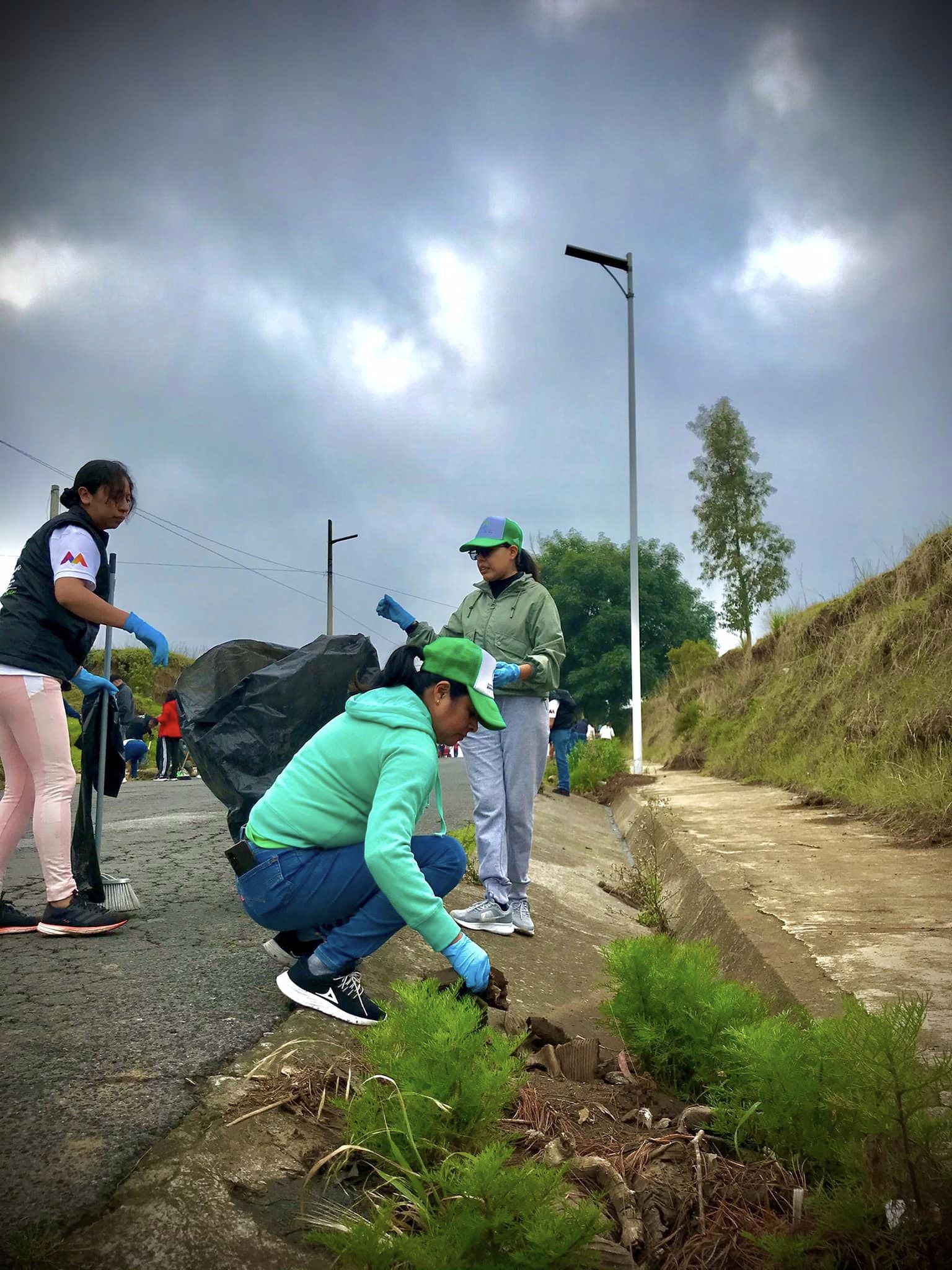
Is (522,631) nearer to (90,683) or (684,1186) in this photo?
(90,683)

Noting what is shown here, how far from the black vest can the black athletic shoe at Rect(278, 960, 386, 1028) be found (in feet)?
5.76

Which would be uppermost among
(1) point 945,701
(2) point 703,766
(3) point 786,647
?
(3) point 786,647

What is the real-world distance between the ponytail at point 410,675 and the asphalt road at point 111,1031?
1.07 meters

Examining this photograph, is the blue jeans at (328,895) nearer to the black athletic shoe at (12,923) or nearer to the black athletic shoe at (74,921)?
the black athletic shoe at (74,921)

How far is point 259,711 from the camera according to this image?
4.08 m

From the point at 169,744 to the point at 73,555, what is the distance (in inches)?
539

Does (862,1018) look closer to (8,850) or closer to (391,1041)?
(391,1041)

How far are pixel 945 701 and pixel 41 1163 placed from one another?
7347 mm

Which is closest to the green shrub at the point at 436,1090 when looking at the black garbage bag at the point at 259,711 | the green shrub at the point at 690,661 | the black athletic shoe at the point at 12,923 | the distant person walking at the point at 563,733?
the black garbage bag at the point at 259,711

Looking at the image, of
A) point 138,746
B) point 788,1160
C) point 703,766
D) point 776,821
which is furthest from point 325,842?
point 703,766

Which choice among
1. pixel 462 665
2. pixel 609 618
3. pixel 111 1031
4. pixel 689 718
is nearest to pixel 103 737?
pixel 111 1031

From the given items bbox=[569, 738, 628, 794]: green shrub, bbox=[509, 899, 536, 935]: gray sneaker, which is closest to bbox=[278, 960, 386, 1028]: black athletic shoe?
bbox=[509, 899, 536, 935]: gray sneaker

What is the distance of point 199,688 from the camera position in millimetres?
4273

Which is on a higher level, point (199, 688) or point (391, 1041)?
point (199, 688)
